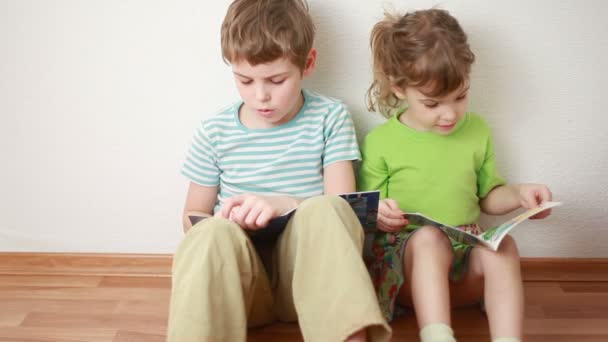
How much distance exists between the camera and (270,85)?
4.25 ft

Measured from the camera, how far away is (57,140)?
5.31 feet

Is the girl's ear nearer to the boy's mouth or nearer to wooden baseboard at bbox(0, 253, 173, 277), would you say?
the boy's mouth

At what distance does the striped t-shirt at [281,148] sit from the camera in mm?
1417

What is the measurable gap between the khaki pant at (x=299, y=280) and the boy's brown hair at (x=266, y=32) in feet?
1.04

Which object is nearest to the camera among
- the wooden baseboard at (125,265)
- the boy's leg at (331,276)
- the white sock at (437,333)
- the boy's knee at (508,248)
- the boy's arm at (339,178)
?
the boy's leg at (331,276)

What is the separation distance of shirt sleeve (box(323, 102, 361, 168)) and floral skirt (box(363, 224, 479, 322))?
20cm

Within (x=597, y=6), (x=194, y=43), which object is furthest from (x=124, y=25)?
(x=597, y=6)

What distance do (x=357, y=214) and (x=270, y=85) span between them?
0.32 m

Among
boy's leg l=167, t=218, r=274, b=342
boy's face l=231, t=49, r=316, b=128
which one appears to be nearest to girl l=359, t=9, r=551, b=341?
boy's face l=231, t=49, r=316, b=128

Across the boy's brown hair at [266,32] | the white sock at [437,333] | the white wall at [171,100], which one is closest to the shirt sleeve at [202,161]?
the white wall at [171,100]

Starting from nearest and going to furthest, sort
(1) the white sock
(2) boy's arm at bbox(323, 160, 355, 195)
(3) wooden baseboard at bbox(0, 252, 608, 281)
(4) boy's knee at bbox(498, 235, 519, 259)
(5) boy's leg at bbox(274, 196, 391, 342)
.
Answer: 1. (5) boy's leg at bbox(274, 196, 391, 342)
2. (1) the white sock
3. (4) boy's knee at bbox(498, 235, 519, 259)
4. (2) boy's arm at bbox(323, 160, 355, 195)
5. (3) wooden baseboard at bbox(0, 252, 608, 281)

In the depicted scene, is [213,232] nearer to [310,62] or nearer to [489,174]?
[310,62]

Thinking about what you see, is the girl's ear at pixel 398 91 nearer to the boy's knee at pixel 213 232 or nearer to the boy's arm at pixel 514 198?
the boy's arm at pixel 514 198

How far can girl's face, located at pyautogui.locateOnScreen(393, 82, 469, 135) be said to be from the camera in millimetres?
1310
